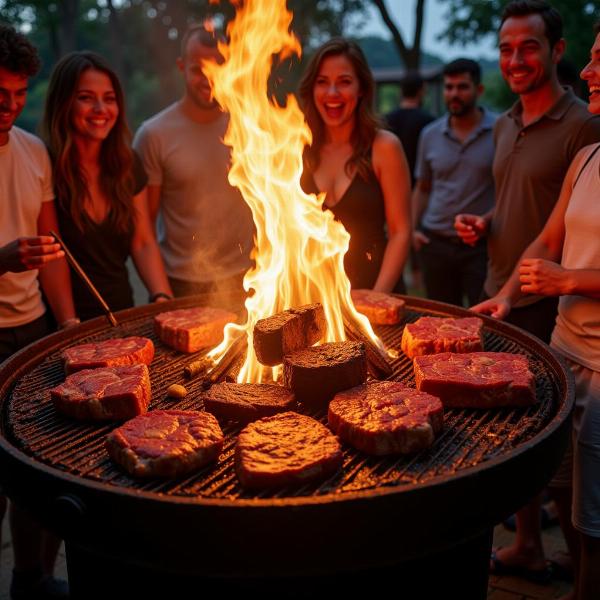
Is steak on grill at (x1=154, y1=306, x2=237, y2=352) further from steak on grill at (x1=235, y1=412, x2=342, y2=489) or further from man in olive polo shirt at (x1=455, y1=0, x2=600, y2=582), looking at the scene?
man in olive polo shirt at (x1=455, y1=0, x2=600, y2=582)

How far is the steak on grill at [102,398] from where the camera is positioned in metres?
2.57

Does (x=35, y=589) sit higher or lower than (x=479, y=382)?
lower

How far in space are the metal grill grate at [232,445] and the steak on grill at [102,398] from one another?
5 cm

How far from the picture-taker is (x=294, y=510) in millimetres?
1815

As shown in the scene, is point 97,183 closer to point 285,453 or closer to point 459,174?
point 285,453

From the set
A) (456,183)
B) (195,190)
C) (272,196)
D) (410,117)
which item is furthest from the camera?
(410,117)

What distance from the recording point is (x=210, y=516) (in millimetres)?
1826

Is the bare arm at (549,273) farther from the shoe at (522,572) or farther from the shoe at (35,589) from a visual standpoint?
the shoe at (35,589)

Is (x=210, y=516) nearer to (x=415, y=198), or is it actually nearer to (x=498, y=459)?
(x=498, y=459)

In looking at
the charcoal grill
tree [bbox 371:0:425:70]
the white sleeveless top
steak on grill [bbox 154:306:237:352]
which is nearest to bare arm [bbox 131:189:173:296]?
steak on grill [bbox 154:306:237:352]

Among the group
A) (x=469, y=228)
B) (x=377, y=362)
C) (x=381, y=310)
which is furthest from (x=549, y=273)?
(x=469, y=228)

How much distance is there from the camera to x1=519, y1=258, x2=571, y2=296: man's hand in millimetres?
2953

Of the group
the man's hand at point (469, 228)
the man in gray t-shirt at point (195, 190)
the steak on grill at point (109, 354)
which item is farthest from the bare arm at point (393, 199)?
the steak on grill at point (109, 354)

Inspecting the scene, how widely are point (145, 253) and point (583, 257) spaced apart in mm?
2935
